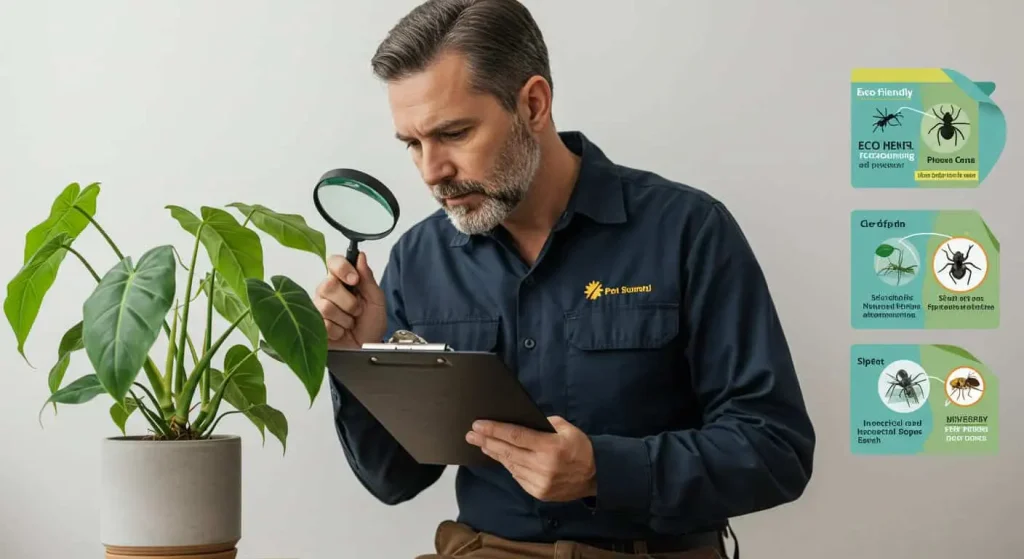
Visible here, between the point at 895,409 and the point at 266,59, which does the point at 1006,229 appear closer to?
the point at 895,409

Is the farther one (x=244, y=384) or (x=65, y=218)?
(x=244, y=384)

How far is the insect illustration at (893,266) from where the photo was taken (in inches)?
95.5

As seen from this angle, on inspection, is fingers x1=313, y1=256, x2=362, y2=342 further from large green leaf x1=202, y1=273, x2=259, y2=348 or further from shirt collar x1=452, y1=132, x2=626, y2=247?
shirt collar x1=452, y1=132, x2=626, y2=247

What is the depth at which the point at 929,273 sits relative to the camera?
2.44 metres

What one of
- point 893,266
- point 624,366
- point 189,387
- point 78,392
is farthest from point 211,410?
point 893,266

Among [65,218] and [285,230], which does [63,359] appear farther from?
[285,230]

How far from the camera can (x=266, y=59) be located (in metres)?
2.49

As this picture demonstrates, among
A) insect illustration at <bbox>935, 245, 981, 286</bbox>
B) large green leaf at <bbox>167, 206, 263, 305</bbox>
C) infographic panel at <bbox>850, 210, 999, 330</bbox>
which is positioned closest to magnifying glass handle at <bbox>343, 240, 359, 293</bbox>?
large green leaf at <bbox>167, 206, 263, 305</bbox>

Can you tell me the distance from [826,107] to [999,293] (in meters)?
0.55

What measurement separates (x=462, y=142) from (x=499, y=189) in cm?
10

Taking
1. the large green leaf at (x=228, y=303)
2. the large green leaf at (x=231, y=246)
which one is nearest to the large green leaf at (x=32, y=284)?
the large green leaf at (x=231, y=246)

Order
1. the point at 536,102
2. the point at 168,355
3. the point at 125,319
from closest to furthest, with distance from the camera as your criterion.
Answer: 1. the point at 125,319
2. the point at 168,355
3. the point at 536,102

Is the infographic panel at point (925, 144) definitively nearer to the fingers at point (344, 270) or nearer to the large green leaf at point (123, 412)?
the fingers at point (344, 270)

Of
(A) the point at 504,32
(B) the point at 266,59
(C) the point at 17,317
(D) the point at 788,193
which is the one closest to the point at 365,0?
(B) the point at 266,59
